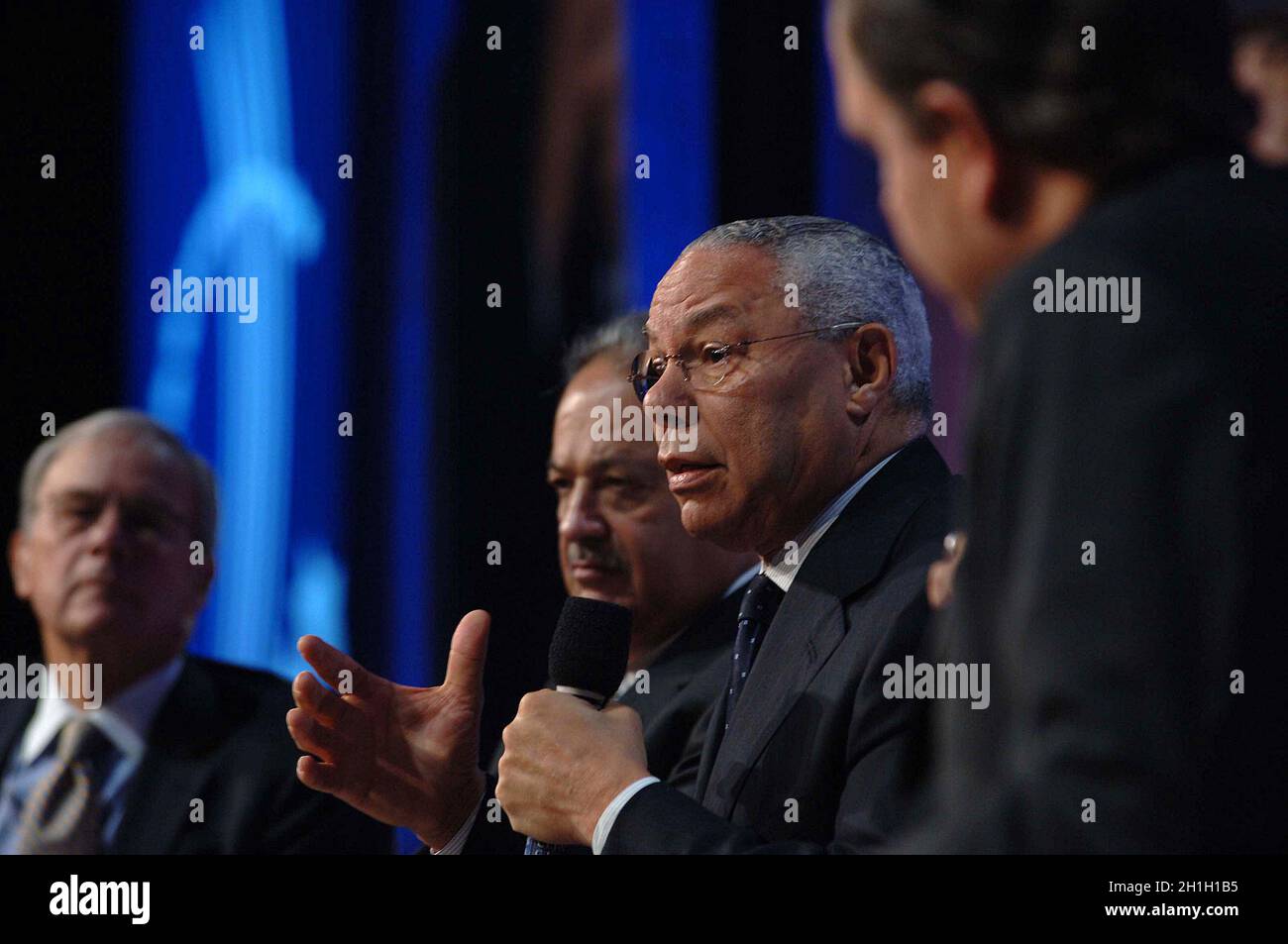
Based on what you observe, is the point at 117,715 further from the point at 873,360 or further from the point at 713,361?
the point at 873,360

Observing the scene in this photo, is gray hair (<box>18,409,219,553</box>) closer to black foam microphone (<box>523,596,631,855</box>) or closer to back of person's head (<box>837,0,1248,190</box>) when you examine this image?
black foam microphone (<box>523,596,631,855</box>)

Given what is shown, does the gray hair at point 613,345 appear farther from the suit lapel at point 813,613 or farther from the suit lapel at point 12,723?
the suit lapel at point 12,723

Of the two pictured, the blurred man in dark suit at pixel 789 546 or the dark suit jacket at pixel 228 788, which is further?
the dark suit jacket at pixel 228 788

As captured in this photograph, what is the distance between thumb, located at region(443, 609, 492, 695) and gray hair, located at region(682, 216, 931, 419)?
2.42 ft

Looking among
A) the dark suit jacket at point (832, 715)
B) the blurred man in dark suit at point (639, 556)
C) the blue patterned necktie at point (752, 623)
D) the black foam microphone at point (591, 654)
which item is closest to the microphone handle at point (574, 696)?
the black foam microphone at point (591, 654)

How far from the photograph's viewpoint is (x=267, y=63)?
438 centimetres

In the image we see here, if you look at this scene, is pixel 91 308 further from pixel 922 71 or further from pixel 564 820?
pixel 922 71

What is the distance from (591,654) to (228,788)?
4.11ft

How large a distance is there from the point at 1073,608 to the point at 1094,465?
0.09 metres

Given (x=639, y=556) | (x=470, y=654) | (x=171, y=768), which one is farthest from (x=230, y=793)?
(x=639, y=556)

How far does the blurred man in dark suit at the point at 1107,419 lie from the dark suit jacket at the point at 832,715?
0.78 metres

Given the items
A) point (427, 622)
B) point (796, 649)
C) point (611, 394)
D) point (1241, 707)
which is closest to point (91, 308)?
point (427, 622)

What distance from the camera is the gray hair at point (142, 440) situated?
3.48m

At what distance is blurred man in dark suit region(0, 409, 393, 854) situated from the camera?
2949mm
